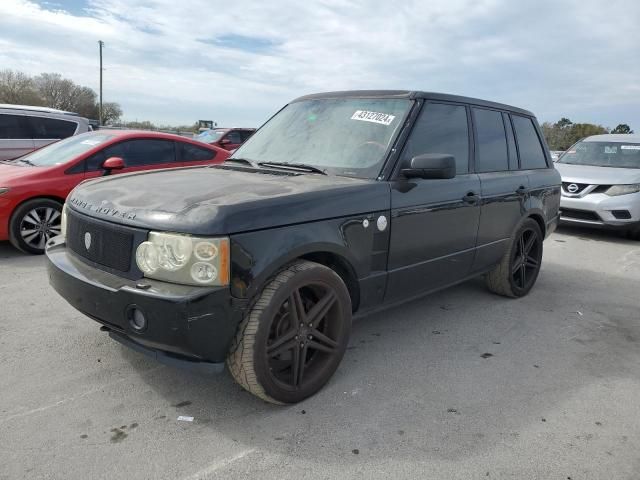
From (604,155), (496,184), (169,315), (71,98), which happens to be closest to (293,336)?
(169,315)

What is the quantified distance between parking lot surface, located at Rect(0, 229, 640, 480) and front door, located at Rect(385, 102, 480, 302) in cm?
53

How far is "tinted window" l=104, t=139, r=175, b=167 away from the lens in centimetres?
648

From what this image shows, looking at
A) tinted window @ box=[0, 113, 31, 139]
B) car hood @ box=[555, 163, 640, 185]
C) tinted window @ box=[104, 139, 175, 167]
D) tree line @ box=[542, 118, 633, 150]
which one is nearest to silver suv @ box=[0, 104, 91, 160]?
tinted window @ box=[0, 113, 31, 139]

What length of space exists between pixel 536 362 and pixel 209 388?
2.26 metres

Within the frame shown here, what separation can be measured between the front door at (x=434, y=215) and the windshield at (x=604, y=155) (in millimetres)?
6469

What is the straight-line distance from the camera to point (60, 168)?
599 cm

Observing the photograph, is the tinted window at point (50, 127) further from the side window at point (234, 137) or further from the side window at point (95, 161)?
the side window at point (234, 137)

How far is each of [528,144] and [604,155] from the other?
5.41m

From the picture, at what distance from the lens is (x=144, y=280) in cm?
253

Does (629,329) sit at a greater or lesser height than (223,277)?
lesser

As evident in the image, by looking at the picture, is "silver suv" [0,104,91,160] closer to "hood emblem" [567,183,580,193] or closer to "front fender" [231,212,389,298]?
"front fender" [231,212,389,298]

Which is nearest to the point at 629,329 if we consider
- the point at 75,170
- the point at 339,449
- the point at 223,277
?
the point at 339,449

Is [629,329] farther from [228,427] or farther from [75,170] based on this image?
[75,170]

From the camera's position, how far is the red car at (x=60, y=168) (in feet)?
18.5
